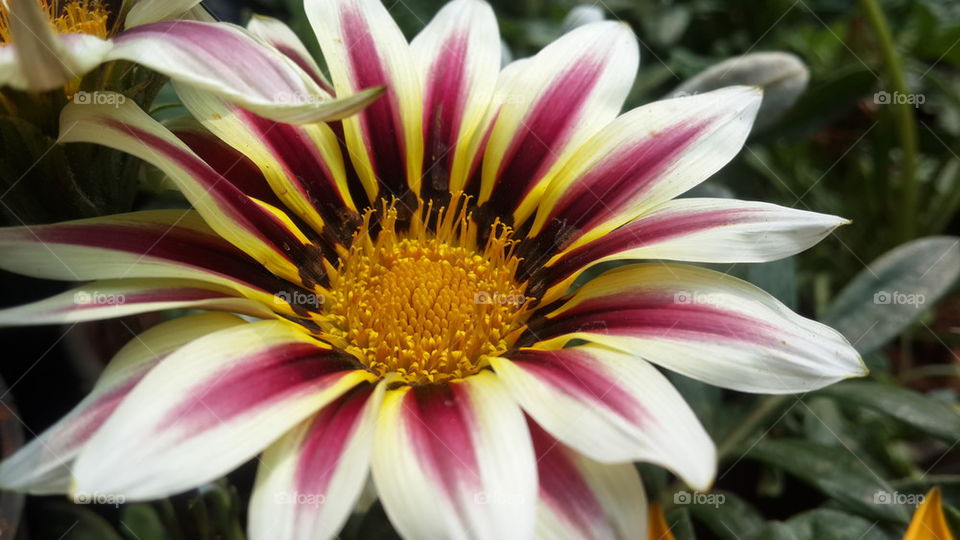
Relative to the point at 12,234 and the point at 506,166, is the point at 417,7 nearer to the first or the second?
the point at 506,166

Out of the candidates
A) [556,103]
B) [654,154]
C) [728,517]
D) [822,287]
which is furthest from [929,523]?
[822,287]

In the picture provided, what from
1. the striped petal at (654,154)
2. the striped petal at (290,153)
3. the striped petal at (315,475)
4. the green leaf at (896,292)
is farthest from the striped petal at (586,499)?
the green leaf at (896,292)

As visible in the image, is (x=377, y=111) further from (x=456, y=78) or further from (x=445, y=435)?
(x=445, y=435)

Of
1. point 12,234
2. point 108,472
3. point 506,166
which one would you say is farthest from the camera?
point 506,166

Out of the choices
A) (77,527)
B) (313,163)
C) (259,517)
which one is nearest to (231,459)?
(259,517)

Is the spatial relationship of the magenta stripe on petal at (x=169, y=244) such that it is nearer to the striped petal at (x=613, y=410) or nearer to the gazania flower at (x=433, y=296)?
the gazania flower at (x=433, y=296)

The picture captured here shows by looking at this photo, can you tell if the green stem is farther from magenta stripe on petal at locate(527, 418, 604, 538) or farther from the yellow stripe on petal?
magenta stripe on petal at locate(527, 418, 604, 538)
